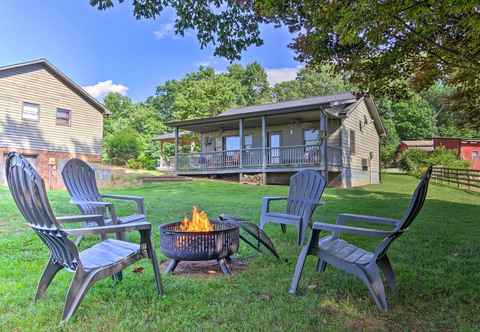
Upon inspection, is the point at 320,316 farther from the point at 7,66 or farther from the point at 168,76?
the point at 168,76

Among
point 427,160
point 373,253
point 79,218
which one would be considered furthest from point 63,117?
point 427,160

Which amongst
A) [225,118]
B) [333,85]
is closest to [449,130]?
[333,85]

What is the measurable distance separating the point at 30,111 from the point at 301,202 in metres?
16.4

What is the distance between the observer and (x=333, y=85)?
48.3 m

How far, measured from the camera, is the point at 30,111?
17000 mm

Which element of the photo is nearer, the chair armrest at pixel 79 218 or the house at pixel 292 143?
the chair armrest at pixel 79 218

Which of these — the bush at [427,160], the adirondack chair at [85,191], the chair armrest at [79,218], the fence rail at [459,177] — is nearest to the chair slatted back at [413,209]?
the chair armrest at [79,218]

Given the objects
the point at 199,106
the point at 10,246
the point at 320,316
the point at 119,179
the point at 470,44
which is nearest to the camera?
the point at 320,316

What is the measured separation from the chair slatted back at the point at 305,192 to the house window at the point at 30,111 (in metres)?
16.0

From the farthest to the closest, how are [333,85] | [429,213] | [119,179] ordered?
[333,85] < [119,179] < [429,213]

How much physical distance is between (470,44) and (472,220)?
131 inches

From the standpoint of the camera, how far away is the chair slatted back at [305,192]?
4.82 m

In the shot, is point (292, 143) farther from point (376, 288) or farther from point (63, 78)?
point (376, 288)

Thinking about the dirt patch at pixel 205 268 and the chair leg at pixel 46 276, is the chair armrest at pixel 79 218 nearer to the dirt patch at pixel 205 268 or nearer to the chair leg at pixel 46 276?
the chair leg at pixel 46 276
